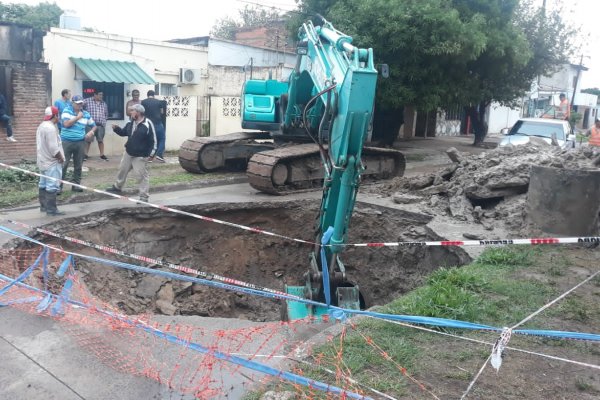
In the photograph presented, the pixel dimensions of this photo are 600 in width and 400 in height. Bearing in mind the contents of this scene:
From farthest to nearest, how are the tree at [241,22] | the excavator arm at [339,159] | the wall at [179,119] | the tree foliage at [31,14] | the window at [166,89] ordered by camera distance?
the tree at [241,22]
the tree foliage at [31,14]
the window at [166,89]
the wall at [179,119]
the excavator arm at [339,159]

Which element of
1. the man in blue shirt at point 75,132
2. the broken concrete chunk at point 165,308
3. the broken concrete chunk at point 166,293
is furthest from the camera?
the man in blue shirt at point 75,132

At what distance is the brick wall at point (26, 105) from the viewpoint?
13422 millimetres

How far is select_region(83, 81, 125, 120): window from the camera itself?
49.9ft

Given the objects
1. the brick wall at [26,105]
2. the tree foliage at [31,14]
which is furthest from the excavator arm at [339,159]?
the tree foliage at [31,14]

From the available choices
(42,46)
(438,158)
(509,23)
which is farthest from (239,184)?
(509,23)

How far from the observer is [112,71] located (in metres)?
15.2

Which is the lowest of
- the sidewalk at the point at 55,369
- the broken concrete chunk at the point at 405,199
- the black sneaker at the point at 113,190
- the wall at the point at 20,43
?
the sidewalk at the point at 55,369

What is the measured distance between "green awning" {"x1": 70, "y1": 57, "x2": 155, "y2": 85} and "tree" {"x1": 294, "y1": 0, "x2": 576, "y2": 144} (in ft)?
17.7

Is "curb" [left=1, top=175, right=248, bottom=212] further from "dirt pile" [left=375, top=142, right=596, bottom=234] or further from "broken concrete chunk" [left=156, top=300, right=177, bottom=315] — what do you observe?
"dirt pile" [left=375, top=142, right=596, bottom=234]

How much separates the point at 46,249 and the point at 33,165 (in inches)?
279

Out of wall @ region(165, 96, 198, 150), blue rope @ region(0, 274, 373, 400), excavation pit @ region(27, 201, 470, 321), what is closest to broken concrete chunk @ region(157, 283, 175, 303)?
excavation pit @ region(27, 201, 470, 321)

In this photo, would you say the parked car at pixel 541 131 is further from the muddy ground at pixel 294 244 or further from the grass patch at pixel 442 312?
the grass patch at pixel 442 312

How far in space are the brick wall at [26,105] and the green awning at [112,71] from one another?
1026mm

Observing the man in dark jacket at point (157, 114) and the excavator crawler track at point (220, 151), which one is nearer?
the excavator crawler track at point (220, 151)
